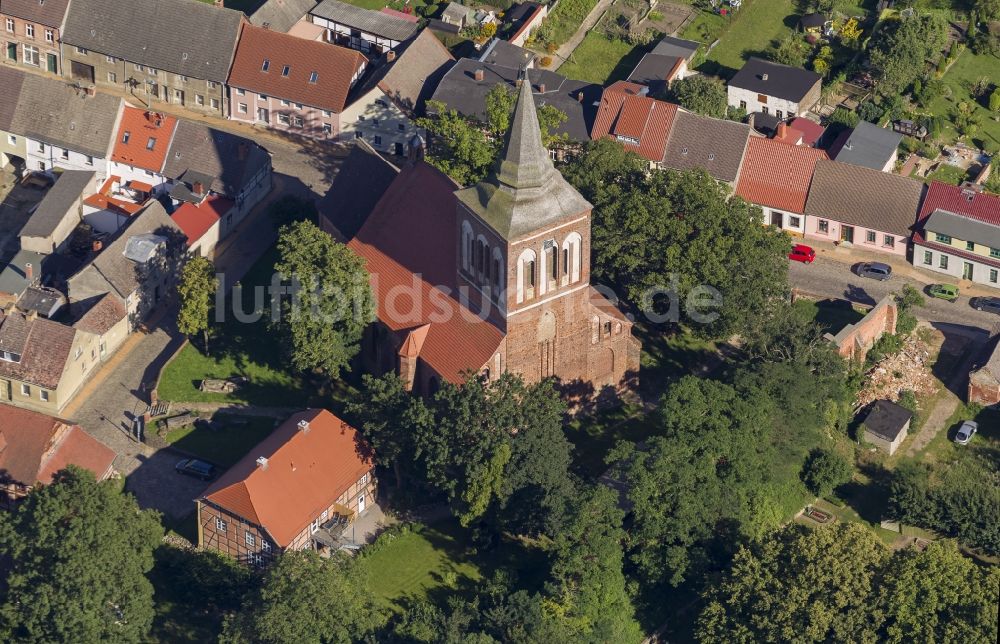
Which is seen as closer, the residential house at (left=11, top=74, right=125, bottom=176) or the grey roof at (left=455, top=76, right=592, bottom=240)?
the grey roof at (left=455, top=76, right=592, bottom=240)

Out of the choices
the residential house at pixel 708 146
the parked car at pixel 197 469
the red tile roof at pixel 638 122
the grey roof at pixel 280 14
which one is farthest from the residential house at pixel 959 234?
the parked car at pixel 197 469

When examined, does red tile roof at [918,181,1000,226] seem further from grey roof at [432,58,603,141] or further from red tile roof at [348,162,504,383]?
red tile roof at [348,162,504,383]

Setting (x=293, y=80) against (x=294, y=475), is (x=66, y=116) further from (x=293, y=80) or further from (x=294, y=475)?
(x=294, y=475)

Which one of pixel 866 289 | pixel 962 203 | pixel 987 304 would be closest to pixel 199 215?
pixel 866 289

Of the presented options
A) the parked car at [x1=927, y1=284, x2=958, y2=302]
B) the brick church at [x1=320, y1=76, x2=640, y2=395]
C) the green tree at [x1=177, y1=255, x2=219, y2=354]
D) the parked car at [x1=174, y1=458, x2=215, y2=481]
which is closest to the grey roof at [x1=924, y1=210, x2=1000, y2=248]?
the parked car at [x1=927, y1=284, x2=958, y2=302]

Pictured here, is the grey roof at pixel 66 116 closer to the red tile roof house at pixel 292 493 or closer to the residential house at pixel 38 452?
the residential house at pixel 38 452
